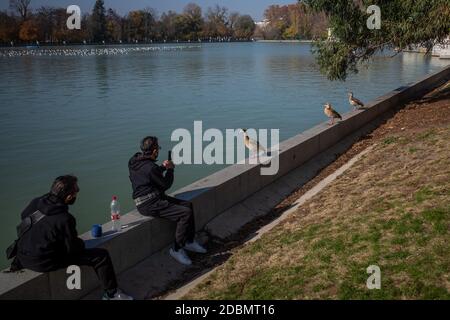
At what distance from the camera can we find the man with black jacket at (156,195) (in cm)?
717

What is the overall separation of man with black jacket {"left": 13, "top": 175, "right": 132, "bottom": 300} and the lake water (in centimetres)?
448

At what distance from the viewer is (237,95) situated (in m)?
31.0

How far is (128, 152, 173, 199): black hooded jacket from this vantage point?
712cm

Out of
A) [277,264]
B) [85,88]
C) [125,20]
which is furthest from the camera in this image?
[125,20]

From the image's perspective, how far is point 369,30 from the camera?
64.9ft

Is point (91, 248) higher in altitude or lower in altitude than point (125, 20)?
lower

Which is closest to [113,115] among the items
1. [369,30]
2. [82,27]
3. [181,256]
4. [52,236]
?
[369,30]

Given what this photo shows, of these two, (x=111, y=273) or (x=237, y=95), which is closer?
(x=111, y=273)

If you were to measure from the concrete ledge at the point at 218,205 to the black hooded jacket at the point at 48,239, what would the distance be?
222mm

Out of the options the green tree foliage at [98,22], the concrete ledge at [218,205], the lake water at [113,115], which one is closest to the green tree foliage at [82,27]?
the green tree foliage at [98,22]

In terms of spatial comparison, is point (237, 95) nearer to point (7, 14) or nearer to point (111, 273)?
point (111, 273)

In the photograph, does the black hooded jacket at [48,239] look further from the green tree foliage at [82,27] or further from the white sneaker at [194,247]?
the green tree foliage at [82,27]

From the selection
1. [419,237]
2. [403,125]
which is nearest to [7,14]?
[403,125]

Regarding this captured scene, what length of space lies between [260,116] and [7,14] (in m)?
124
